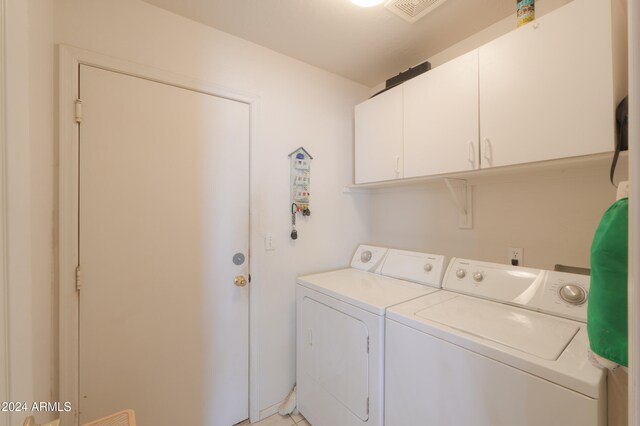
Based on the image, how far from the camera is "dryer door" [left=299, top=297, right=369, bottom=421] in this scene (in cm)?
130

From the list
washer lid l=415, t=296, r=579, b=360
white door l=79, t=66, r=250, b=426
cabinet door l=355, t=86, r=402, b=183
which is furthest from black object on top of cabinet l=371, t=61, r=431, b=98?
washer lid l=415, t=296, r=579, b=360

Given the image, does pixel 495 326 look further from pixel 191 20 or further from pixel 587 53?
pixel 191 20


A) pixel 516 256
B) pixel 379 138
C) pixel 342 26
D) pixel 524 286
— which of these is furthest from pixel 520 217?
pixel 342 26

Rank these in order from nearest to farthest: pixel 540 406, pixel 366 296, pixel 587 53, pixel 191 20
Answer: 1. pixel 540 406
2. pixel 587 53
3. pixel 366 296
4. pixel 191 20

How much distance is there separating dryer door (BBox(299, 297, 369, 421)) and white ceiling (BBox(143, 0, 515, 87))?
1.75 metres

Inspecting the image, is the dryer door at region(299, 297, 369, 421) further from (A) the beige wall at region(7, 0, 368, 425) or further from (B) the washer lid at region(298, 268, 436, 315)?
(A) the beige wall at region(7, 0, 368, 425)

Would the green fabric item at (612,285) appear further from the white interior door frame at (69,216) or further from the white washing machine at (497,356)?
the white interior door frame at (69,216)

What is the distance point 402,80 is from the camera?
5.90 feet

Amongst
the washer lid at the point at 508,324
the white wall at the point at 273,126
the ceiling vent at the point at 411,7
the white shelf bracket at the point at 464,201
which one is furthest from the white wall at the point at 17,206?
the white shelf bracket at the point at 464,201

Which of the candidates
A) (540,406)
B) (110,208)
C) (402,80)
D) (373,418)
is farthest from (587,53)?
(110,208)

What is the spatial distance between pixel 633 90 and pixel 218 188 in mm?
1686

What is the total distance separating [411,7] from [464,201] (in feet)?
4.03

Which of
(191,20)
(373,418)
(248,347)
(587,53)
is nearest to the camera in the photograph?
(587,53)

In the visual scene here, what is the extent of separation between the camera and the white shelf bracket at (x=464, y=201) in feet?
5.65
